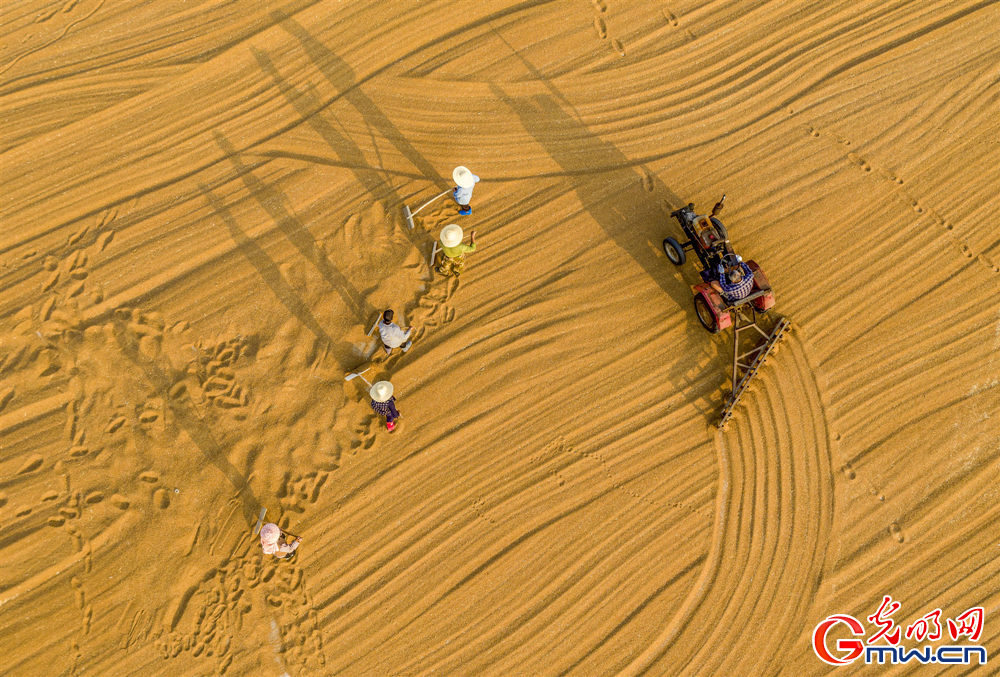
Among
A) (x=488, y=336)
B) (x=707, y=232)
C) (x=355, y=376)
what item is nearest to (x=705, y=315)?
(x=707, y=232)

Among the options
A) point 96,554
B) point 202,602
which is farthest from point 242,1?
point 202,602

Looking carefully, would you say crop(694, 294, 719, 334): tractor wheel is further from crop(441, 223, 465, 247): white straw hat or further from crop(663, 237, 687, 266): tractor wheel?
crop(441, 223, 465, 247): white straw hat

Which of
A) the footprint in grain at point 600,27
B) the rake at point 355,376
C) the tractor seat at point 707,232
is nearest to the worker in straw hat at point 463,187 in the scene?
the rake at point 355,376

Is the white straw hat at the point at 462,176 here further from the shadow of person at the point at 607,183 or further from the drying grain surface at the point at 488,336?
the shadow of person at the point at 607,183

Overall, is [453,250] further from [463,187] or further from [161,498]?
[161,498]

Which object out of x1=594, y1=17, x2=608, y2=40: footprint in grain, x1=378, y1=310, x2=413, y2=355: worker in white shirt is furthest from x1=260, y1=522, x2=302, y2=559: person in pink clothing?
x1=594, y1=17, x2=608, y2=40: footprint in grain
